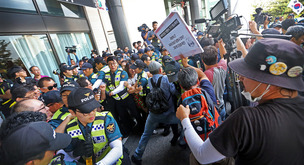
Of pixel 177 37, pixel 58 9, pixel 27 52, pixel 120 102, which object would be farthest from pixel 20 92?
pixel 58 9

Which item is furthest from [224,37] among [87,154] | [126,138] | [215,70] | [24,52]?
[24,52]

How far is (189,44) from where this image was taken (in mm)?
1916

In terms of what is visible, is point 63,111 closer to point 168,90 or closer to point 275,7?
point 168,90

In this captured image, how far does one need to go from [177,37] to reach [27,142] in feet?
6.45

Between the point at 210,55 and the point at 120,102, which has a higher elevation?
the point at 210,55

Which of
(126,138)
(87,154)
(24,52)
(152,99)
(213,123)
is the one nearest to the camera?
(87,154)

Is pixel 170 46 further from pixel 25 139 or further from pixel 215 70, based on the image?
pixel 25 139

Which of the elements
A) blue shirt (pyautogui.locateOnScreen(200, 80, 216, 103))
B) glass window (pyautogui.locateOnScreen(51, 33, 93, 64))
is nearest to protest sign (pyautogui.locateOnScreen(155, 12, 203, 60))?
blue shirt (pyautogui.locateOnScreen(200, 80, 216, 103))

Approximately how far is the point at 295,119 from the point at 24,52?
24.3 ft

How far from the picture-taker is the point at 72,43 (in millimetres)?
7688

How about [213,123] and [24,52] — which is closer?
[213,123]

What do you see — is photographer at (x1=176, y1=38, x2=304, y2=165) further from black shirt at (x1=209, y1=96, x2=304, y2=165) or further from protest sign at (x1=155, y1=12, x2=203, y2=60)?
protest sign at (x1=155, y1=12, x2=203, y2=60)

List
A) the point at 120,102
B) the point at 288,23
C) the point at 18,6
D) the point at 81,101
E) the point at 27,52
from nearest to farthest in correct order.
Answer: the point at 81,101
the point at 120,102
the point at 288,23
the point at 18,6
the point at 27,52

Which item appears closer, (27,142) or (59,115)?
(27,142)
